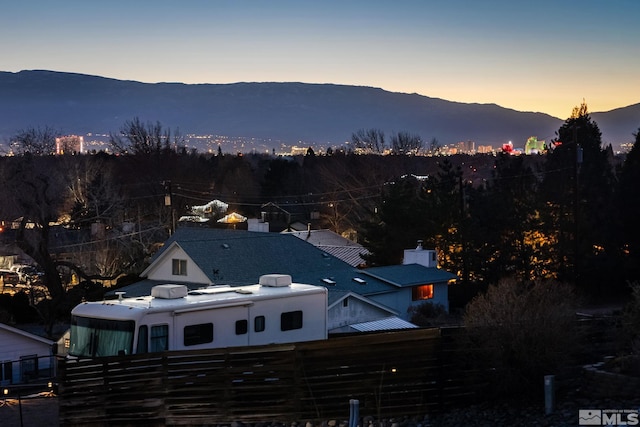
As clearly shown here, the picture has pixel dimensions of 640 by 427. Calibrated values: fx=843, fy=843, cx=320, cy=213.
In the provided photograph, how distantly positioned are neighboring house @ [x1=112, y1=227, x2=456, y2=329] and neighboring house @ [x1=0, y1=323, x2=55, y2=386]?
3.94 metres

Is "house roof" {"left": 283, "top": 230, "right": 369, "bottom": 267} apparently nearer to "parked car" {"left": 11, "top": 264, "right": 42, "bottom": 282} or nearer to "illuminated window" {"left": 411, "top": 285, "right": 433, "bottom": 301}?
"illuminated window" {"left": 411, "top": 285, "right": 433, "bottom": 301}

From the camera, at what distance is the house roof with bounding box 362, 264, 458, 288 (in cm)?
3417

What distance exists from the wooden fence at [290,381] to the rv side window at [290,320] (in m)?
3.95

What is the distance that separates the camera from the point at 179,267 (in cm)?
3192

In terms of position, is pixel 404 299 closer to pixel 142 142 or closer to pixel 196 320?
pixel 196 320

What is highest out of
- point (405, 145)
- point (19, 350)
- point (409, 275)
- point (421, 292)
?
point (405, 145)

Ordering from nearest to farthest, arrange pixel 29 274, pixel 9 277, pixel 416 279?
pixel 416 279
pixel 29 274
pixel 9 277

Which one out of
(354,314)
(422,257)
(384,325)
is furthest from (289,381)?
(422,257)

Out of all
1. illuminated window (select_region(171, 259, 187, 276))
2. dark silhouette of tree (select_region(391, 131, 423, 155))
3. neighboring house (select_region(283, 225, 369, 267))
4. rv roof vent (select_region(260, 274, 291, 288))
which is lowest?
neighboring house (select_region(283, 225, 369, 267))

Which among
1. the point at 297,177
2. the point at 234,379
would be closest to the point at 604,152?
the point at 234,379

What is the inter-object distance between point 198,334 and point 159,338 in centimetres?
89

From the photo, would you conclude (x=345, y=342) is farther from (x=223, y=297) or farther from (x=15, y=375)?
(x=15, y=375)

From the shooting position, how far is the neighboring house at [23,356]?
27.0 m

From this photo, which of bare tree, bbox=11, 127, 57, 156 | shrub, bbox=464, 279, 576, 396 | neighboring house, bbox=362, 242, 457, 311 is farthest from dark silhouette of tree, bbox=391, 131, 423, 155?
shrub, bbox=464, 279, 576, 396
